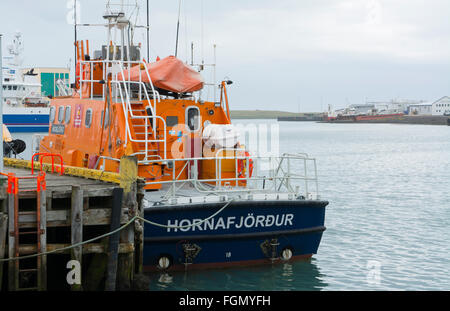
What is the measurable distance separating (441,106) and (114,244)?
177m

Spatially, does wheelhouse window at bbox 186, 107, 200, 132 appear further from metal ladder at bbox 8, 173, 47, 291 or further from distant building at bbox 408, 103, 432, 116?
distant building at bbox 408, 103, 432, 116

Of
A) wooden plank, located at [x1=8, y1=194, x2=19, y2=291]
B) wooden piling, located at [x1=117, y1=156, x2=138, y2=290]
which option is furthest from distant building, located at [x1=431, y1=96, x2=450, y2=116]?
wooden plank, located at [x1=8, y1=194, x2=19, y2=291]

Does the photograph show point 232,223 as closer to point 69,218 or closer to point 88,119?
A: point 69,218

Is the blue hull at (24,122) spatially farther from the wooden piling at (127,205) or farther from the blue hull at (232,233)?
the wooden piling at (127,205)

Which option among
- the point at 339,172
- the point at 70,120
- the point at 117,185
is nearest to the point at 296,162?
the point at 339,172

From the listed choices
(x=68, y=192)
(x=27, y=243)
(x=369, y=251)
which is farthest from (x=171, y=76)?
(x=369, y=251)

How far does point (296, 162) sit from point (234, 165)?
36.9m

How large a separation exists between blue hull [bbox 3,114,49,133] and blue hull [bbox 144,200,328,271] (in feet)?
104

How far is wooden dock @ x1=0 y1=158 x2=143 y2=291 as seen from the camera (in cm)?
893

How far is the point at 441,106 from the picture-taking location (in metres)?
175

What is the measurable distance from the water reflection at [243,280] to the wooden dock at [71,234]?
1.73 m
